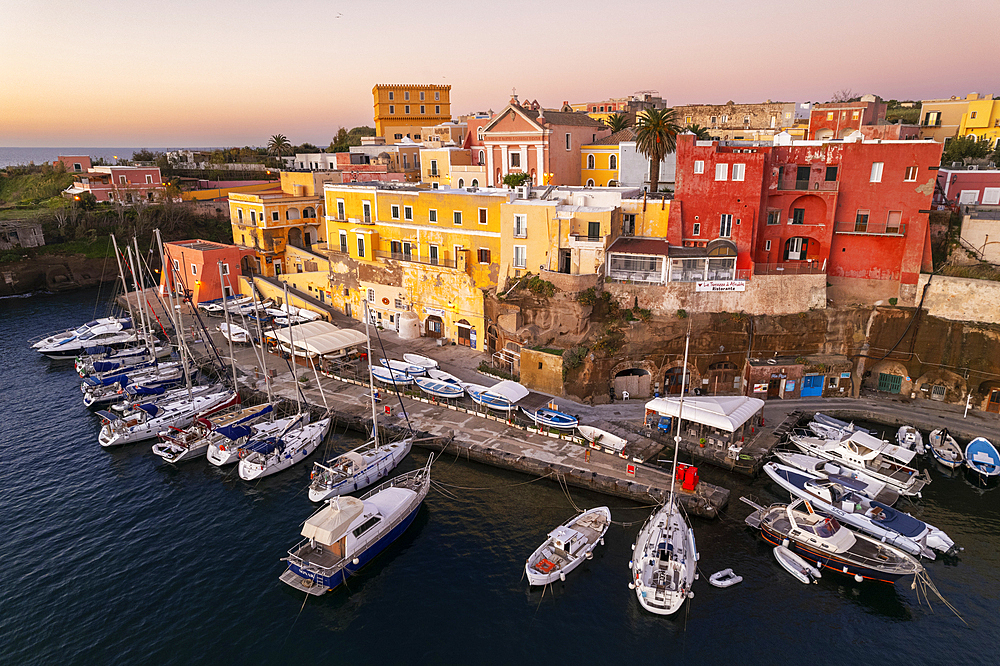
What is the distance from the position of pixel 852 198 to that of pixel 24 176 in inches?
5821

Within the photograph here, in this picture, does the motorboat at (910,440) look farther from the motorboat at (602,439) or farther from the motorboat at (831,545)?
the motorboat at (602,439)

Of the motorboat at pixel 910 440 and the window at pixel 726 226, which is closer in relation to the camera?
the motorboat at pixel 910 440

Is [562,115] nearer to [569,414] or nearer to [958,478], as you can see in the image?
[569,414]

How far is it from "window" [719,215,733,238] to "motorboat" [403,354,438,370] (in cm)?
2520

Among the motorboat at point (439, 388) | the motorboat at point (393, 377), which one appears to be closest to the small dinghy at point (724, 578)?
the motorboat at point (439, 388)

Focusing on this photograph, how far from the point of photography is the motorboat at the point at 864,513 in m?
29.3

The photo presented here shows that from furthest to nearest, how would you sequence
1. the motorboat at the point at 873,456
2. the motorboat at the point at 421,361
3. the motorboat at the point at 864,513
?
1. the motorboat at the point at 421,361
2. the motorboat at the point at 873,456
3. the motorboat at the point at 864,513

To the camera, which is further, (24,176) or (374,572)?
(24,176)

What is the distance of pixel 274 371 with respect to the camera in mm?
48719

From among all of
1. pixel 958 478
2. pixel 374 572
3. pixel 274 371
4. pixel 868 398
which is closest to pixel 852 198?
pixel 868 398

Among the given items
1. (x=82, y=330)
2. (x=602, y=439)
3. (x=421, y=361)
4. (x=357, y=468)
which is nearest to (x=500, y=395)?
(x=602, y=439)

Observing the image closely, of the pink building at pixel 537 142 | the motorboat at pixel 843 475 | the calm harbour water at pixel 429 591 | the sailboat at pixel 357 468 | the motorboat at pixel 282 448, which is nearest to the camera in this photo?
the calm harbour water at pixel 429 591

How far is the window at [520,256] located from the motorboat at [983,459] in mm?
32437

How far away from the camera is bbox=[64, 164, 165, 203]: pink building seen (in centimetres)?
9806
